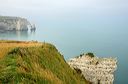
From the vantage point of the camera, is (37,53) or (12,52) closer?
(12,52)

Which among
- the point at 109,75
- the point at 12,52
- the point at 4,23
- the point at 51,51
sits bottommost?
the point at 4,23

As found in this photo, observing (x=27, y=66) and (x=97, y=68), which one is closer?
(x=27, y=66)

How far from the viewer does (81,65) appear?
30.5m

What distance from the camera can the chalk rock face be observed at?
29.7 meters

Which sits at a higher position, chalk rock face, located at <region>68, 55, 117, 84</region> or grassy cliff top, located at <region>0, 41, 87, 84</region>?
grassy cliff top, located at <region>0, 41, 87, 84</region>

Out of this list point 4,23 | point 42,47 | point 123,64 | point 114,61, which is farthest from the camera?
point 4,23

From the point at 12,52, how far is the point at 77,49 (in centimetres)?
10694

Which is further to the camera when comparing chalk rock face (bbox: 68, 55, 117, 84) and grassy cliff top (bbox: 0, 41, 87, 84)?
chalk rock face (bbox: 68, 55, 117, 84)

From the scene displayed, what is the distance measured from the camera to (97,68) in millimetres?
30078

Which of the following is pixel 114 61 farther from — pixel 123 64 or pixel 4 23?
pixel 4 23

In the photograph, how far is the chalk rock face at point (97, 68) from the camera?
29656 millimetres

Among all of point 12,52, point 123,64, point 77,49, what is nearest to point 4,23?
point 77,49

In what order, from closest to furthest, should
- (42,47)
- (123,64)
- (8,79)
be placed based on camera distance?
(8,79) → (42,47) → (123,64)

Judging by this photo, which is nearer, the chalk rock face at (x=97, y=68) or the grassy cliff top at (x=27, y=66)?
the grassy cliff top at (x=27, y=66)
